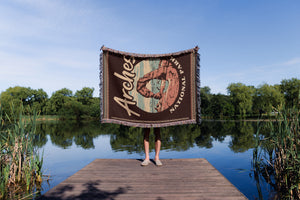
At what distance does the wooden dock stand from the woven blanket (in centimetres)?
115

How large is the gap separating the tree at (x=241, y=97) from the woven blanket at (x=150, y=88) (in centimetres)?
5070

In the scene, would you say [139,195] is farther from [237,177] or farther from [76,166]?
[76,166]

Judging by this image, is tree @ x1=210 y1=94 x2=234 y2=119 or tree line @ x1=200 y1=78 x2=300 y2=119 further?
tree @ x1=210 y1=94 x2=234 y2=119

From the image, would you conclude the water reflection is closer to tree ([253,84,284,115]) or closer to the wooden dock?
the wooden dock

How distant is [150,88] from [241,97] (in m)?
54.8

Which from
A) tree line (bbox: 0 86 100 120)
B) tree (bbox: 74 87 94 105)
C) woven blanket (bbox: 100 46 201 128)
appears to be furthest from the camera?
tree (bbox: 74 87 94 105)

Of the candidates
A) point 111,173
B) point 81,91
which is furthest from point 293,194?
point 81,91

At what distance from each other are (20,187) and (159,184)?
3345 mm

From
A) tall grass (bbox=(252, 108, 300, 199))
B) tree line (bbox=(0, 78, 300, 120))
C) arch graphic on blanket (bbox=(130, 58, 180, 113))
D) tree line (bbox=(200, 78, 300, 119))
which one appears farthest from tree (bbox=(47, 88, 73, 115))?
tall grass (bbox=(252, 108, 300, 199))

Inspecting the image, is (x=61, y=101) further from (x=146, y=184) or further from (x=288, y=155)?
(x=288, y=155)

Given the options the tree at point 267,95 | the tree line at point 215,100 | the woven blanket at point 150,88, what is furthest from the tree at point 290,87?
the woven blanket at point 150,88

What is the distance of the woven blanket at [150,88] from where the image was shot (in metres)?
5.02

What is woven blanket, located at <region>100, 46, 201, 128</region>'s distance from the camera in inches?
197

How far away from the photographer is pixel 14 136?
15.8 feet
